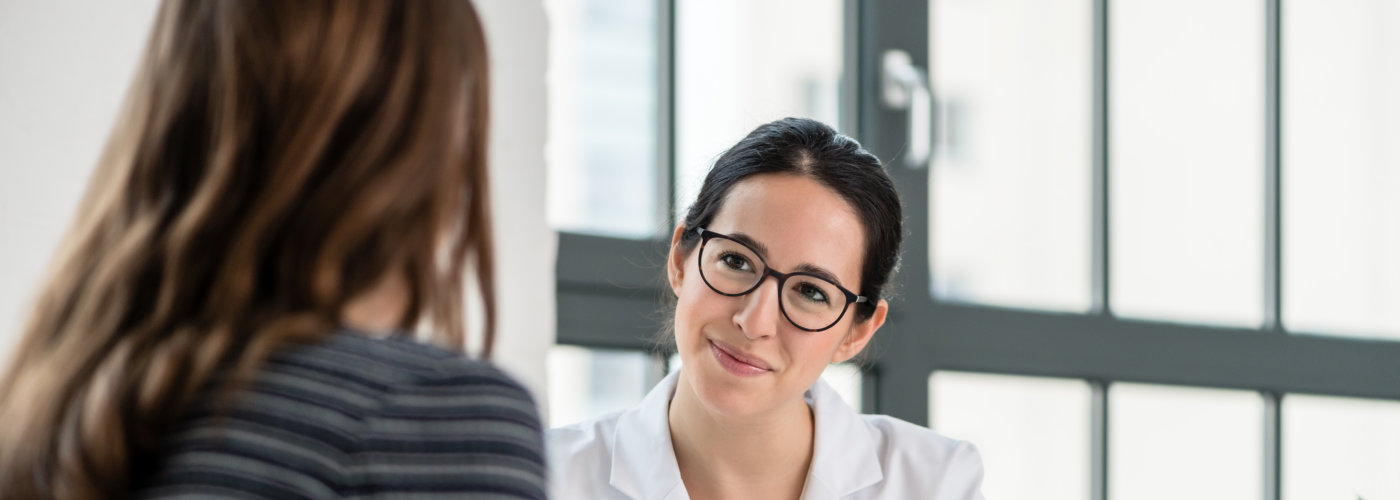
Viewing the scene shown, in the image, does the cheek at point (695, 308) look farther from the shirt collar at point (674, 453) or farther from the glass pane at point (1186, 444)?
the glass pane at point (1186, 444)

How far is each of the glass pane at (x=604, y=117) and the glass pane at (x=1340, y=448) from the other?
1681 millimetres

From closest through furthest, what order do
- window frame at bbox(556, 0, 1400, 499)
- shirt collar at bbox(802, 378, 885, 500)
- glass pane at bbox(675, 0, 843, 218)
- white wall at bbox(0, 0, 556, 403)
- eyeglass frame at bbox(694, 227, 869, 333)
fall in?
1. white wall at bbox(0, 0, 556, 403)
2. eyeglass frame at bbox(694, 227, 869, 333)
3. shirt collar at bbox(802, 378, 885, 500)
4. window frame at bbox(556, 0, 1400, 499)
5. glass pane at bbox(675, 0, 843, 218)

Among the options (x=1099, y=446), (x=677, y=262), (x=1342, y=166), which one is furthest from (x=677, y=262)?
(x=1342, y=166)

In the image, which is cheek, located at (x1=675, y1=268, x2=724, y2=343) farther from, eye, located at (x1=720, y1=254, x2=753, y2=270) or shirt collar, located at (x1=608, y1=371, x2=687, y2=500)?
shirt collar, located at (x1=608, y1=371, x2=687, y2=500)

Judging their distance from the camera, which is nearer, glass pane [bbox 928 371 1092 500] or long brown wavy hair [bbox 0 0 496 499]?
long brown wavy hair [bbox 0 0 496 499]

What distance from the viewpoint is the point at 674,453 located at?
190cm

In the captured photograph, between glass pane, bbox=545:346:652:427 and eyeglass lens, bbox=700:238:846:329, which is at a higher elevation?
eyeglass lens, bbox=700:238:846:329

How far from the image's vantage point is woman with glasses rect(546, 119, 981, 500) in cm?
178

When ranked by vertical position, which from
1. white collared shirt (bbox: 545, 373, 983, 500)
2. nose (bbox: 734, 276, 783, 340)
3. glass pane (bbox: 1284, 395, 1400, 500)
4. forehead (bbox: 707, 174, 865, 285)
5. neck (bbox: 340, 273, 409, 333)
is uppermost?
forehead (bbox: 707, 174, 865, 285)

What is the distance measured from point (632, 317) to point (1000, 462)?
3.40ft

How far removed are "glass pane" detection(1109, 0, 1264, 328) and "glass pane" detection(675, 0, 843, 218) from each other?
763 millimetres

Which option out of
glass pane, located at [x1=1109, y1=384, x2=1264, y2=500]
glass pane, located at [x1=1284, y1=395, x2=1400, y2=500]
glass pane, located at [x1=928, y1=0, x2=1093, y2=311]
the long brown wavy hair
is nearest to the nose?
the long brown wavy hair

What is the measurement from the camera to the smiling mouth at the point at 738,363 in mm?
1761

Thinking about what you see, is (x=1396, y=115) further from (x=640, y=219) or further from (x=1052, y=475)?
(x=640, y=219)
